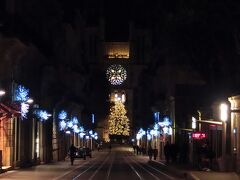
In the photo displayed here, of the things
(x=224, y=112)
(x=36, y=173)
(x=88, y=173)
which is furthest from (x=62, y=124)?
(x=224, y=112)

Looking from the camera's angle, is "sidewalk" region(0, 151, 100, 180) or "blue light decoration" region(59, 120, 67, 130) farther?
"blue light decoration" region(59, 120, 67, 130)

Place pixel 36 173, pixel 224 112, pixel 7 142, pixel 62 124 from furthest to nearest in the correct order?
pixel 62 124
pixel 7 142
pixel 224 112
pixel 36 173

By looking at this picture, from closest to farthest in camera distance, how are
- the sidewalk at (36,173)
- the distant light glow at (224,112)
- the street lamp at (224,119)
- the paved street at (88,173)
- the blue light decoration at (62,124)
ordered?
the sidewalk at (36,173) < the paved street at (88,173) < the distant light glow at (224,112) < the street lamp at (224,119) < the blue light decoration at (62,124)

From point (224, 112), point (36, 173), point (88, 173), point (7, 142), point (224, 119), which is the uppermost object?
point (224, 112)

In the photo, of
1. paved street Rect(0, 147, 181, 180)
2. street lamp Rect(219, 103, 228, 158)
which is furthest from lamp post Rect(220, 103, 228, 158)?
paved street Rect(0, 147, 181, 180)

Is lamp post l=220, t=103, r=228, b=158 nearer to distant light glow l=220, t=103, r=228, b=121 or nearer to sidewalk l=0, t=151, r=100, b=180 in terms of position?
distant light glow l=220, t=103, r=228, b=121

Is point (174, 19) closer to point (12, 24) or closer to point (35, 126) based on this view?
point (12, 24)

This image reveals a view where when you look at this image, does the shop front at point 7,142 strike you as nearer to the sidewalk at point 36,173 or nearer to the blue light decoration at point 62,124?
the sidewalk at point 36,173

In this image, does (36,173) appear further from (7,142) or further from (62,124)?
(62,124)

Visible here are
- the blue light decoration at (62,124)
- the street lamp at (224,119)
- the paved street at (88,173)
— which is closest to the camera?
the paved street at (88,173)

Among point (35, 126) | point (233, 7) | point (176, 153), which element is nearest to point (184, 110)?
point (176, 153)

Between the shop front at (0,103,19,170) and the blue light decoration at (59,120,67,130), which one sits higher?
the blue light decoration at (59,120,67,130)

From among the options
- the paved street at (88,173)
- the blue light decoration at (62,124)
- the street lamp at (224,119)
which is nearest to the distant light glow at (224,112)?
the street lamp at (224,119)

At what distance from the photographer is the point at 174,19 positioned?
4038cm
